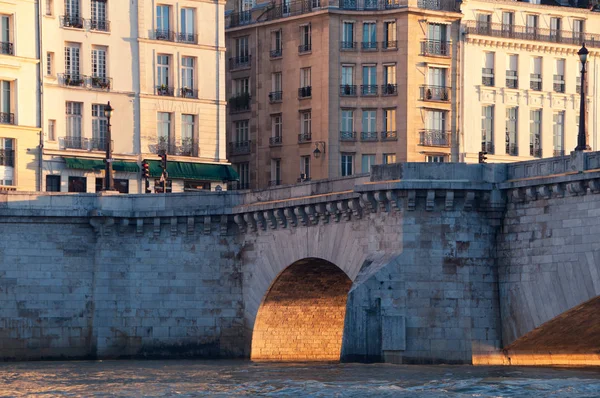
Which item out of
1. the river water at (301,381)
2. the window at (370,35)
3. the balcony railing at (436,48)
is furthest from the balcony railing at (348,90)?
the river water at (301,381)

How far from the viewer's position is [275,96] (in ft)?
343

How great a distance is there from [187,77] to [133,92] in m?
3.31

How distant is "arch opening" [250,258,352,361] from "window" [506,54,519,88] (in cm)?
3030

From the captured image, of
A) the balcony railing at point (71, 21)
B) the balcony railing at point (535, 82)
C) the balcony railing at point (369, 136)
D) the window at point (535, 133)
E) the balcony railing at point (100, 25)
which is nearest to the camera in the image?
the balcony railing at point (71, 21)

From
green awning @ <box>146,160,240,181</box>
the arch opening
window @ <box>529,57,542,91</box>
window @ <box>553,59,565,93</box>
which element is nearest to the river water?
the arch opening

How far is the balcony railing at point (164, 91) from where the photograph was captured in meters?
93.7

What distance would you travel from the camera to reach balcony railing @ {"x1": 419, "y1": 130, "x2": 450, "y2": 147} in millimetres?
104500

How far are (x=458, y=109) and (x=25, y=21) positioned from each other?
26.8 m

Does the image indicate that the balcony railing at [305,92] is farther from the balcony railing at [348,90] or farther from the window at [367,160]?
the window at [367,160]

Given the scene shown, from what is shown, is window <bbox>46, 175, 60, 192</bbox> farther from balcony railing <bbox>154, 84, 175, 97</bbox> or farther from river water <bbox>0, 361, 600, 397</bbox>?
river water <bbox>0, 361, 600, 397</bbox>

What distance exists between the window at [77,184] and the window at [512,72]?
26.6 metres

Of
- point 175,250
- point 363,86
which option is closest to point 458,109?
point 363,86

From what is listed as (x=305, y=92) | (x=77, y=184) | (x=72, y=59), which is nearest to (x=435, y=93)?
(x=305, y=92)

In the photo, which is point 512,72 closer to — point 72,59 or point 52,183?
point 72,59
